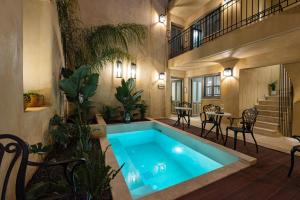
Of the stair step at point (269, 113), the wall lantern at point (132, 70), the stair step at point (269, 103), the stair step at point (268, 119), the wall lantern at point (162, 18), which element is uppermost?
the wall lantern at point (162, 18)

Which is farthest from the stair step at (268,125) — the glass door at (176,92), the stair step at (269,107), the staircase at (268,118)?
the glass door at (176,92)

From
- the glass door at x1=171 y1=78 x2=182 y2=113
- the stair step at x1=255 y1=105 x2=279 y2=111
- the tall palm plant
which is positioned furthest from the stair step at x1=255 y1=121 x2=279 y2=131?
the tall palm plant

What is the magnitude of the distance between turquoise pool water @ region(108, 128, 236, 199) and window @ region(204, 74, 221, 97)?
3.81 metres

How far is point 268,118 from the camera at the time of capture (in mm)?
5641

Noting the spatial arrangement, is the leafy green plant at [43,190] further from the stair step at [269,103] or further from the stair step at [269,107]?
the stair step at [269,103]

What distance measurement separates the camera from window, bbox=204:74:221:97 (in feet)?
25.6

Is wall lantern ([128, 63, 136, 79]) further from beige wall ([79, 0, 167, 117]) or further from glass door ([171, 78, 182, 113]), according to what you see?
glass door ([171, 78, 182, 113])

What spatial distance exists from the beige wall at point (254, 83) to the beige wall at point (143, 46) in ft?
12.4

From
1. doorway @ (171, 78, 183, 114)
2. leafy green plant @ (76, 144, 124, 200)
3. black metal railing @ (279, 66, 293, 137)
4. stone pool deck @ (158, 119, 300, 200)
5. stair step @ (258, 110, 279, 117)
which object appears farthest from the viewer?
doorway @ (171, 78, 183, 114)

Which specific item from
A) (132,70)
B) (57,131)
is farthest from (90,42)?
(57,131)

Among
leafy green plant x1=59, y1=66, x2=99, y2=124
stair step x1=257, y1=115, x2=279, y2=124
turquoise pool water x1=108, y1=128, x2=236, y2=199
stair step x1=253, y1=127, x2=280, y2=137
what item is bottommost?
turquoise pool water x1=108, y1=128, x2=236, y2=199

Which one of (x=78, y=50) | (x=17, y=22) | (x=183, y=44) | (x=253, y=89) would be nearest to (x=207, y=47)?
(x=253, y=89)

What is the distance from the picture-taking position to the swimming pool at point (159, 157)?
3232 mm

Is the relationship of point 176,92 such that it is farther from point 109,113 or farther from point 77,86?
point 77,86
